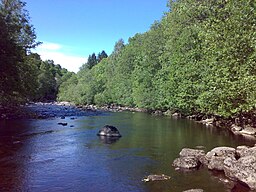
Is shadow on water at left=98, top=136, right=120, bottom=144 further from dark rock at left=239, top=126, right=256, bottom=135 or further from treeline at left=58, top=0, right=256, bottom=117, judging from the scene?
dark rock at left=239, top=126, right=256, bottom=135

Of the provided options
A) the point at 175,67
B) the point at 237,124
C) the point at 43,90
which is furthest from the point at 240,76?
the point at 43,90

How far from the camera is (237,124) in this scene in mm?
35375

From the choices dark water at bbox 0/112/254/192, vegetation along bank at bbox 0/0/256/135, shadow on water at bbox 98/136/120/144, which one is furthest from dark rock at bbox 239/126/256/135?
shadow on water at bbox 98/136/120/144

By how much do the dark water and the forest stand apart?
5.90m

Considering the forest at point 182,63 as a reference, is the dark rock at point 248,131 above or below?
below

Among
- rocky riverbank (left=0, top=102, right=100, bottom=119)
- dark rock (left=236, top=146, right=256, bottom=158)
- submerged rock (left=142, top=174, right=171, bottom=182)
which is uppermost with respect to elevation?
rocky riverbank (left=0, top=102, right=100, bottom=119)

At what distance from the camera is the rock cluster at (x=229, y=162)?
14523mm

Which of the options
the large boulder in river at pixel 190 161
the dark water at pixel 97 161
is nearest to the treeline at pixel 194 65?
the dark water at pixel 97 161

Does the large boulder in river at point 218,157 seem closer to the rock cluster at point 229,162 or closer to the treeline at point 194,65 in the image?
the rock cluster at point 229,162

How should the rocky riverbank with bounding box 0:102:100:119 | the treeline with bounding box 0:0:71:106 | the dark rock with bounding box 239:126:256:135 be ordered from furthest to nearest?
the rocky riverbank with bounding box 0:102:100:119
the treeline with bounding box 0:0:71:106
the dark rock with bounding box 239:126:256:135

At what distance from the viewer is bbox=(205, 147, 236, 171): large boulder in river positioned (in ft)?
56.1

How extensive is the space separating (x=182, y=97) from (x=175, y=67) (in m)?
5.93

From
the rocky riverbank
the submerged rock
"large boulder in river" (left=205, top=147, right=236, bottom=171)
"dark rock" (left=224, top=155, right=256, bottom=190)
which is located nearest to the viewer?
"dark rock" (left=224, top=155, right=256, bottom=190)

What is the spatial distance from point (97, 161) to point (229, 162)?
818 centimetres
